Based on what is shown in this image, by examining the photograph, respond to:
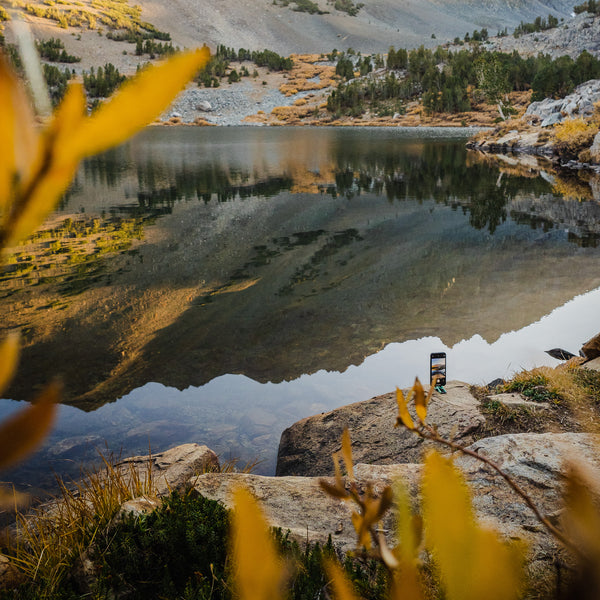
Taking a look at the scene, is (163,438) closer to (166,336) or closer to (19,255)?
(166,336)

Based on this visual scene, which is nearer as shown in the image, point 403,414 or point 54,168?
point 54,168

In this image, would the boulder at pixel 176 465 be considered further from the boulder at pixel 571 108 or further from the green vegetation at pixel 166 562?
the boulder at pixel 571 108

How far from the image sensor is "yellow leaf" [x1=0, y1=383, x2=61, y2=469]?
0.22 m

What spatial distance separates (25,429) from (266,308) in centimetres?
663

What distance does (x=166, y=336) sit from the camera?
19.8ft

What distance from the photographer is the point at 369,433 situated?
409 centimetres

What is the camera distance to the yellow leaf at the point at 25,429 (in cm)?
22

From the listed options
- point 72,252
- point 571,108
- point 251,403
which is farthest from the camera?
point 571,108

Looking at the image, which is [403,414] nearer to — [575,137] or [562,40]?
[575,137]

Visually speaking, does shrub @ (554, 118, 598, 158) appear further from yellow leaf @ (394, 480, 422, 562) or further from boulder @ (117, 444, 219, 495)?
yellow leaf @ (394, 480, 422, 562)

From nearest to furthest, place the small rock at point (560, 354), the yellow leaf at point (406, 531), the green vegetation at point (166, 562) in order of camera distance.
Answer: the yellow leaf at point (406, 531), the green vegetation at point (166, 562), the small rock at point (560, 354)

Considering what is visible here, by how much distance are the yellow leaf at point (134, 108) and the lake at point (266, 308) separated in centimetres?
399

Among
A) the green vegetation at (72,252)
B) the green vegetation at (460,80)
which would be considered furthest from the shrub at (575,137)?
the green vegetation at (460,80)

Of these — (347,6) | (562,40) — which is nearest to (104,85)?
(562,40)
